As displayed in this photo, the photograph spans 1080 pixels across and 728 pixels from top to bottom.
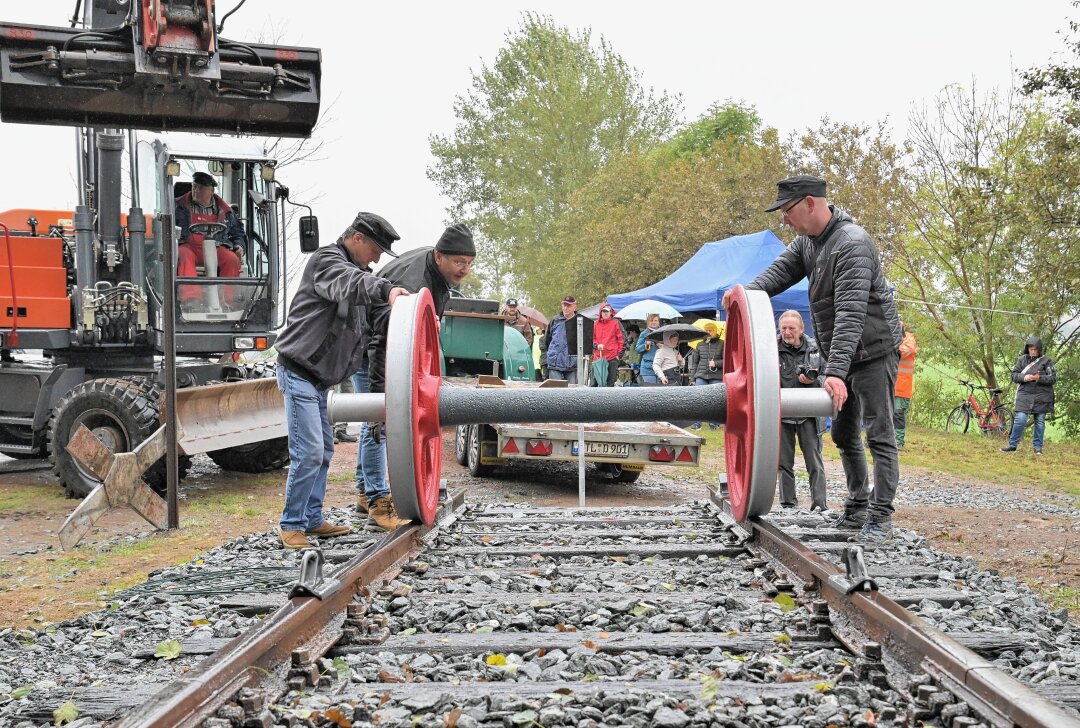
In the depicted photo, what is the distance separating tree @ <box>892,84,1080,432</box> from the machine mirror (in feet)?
47.1

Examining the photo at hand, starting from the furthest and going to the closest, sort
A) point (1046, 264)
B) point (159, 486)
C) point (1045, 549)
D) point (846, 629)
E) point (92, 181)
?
point (1046, 264) < point (92, 181) < point (159, 486) < point (1045, 549) < point (846, 629)

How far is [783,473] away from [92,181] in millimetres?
7917

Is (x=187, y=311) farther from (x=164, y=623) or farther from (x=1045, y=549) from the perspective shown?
(x=1045, y=549)

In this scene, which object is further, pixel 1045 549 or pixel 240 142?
pixel 240 142

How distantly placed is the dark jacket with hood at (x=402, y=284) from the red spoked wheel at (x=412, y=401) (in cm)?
123

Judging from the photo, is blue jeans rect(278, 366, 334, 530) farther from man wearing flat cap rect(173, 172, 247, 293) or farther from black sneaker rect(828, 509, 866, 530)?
man wearing flat cap rect(173, 172, 247, 293)

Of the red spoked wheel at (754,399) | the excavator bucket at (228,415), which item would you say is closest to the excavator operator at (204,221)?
the excavator bucket at (228,415)

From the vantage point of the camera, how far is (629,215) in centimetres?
3475

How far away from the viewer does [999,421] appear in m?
20.5

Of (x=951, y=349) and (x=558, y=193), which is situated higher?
(x=558, y=193)

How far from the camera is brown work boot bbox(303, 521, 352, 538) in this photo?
636cm

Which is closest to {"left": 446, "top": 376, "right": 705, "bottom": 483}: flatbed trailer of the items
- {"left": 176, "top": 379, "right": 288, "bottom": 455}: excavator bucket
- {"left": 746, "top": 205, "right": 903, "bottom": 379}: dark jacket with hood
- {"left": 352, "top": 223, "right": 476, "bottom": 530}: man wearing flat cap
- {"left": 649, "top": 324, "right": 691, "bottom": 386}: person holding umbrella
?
{"left": 176, "top": 379, "right": 288, "bottom": 455}: excavator bucket

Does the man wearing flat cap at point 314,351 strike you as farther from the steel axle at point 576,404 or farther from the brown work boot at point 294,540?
the steel axle at point 576,404

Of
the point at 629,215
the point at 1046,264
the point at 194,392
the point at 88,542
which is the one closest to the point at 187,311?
the point at 194,392
